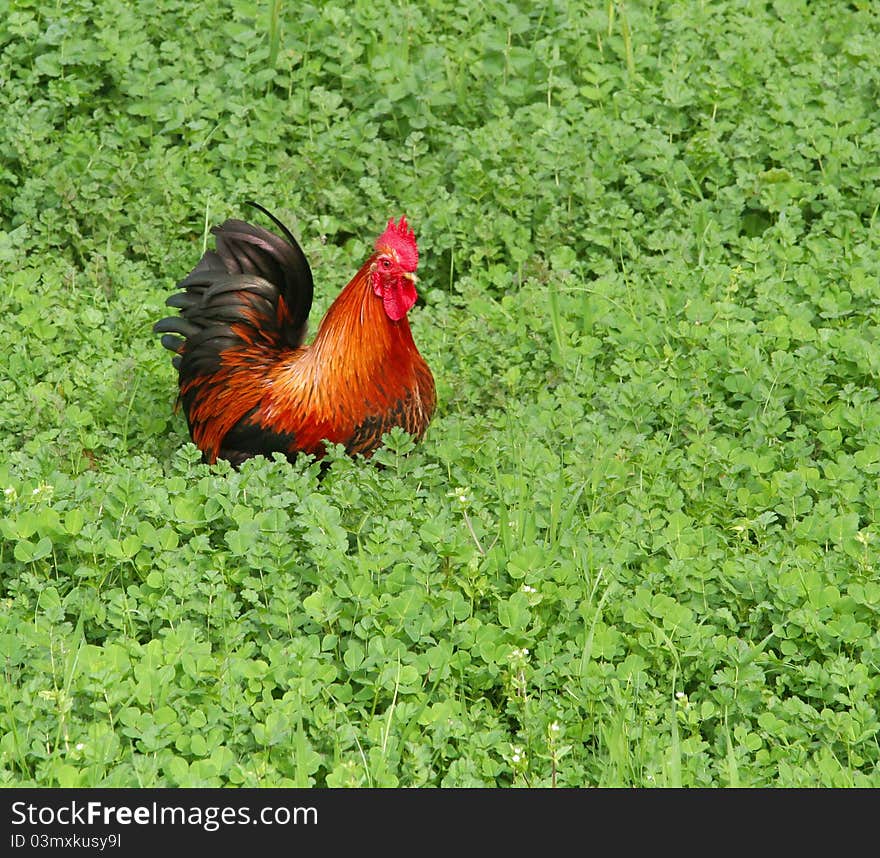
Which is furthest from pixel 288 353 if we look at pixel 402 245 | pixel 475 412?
pixel 475 412

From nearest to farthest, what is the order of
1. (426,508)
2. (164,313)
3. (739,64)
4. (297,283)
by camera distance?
(426,508) < (297,283) < (164,313) < (739,64)

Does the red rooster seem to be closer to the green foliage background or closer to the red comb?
the red comb

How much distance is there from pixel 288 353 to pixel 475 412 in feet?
2.95

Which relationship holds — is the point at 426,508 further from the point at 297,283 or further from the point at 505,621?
the point at 297,283

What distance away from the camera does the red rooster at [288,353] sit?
5.15 metres

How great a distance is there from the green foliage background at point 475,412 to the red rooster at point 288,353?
252 millimetres

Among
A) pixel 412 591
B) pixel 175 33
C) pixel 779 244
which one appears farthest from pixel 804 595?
pixel 175 33

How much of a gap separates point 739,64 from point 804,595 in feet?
12.5

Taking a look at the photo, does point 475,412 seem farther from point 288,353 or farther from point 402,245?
point 402,245

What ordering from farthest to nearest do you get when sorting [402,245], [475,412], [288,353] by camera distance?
[475,412]
[288,353]
[402,245]

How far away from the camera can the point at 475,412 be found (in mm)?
5906

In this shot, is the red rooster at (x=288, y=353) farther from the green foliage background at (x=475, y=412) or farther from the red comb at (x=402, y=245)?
the green foliage background at (x=475, y=412)

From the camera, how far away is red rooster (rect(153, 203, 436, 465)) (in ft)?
16.9

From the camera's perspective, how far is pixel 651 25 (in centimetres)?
768
